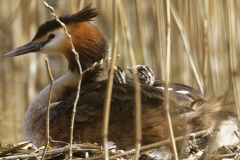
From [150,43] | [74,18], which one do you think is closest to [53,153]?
[150,43]

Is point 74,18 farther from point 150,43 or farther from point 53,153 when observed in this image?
point 53,153

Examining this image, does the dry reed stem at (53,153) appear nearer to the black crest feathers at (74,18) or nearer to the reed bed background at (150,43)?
the reed bed background at (150,43)

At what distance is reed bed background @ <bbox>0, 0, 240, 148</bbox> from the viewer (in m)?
3.15

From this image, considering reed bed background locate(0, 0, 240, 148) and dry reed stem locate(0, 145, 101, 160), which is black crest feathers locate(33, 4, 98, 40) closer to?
reed bed background locate(0, 0, 240, 148)

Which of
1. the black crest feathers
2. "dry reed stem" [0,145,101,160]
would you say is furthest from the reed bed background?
"dry reed stem" [0,145,101,160]

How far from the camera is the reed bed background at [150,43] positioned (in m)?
3.15

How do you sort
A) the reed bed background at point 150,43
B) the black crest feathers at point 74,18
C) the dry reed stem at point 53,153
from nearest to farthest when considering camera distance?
1. the dry reed stem at point 53,153
2. the reed bed background at point 150,43
3. the black crest feathers at point 74,18

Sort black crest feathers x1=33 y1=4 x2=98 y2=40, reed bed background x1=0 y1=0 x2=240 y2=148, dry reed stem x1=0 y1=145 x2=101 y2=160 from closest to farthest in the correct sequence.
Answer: dry reed stem x1=0 y1=145 x2=101 y2=160 < reed bed background x1=0 y1=0 x2=240 y2=148 < black crest feathers x1=33 y1=4 x2=98 y2=40

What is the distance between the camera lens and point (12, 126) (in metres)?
6.27

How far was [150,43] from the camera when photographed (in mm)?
3951

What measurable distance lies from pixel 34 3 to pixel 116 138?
3333 mm

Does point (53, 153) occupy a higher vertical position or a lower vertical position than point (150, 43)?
lower

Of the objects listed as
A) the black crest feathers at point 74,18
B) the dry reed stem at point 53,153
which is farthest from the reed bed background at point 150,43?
the dry reed stem at point 53,153

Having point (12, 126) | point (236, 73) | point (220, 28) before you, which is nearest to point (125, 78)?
point (220, 28)
